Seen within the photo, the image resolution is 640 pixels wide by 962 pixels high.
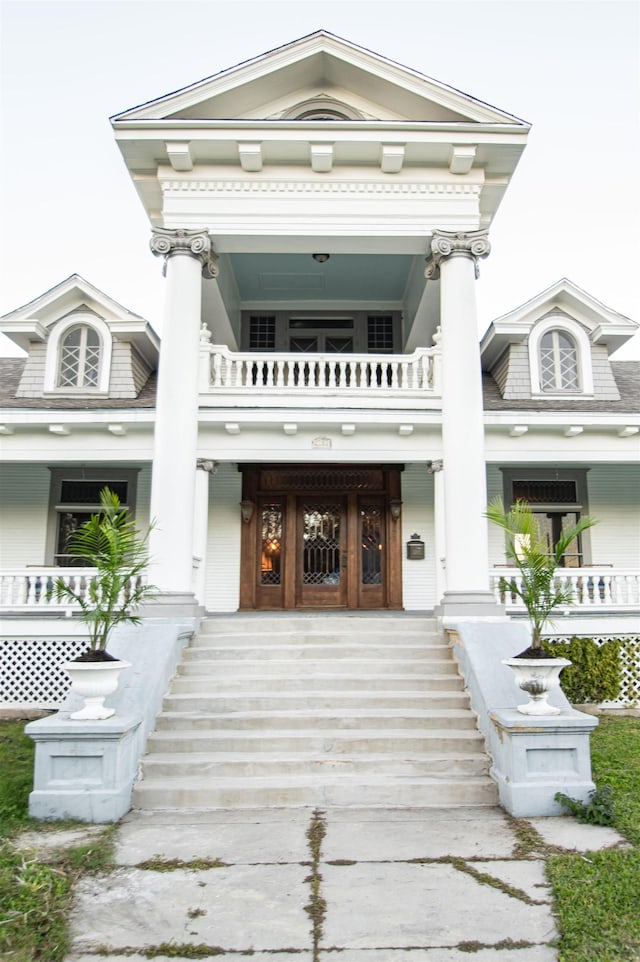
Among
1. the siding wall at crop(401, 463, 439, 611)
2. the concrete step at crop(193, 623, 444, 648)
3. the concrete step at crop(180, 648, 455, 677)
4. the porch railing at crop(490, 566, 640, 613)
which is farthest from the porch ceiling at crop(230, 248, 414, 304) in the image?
the concrete step at crop(180, 648, 455, 677)

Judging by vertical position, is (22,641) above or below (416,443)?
below

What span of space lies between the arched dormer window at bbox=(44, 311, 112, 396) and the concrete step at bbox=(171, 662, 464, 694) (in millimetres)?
6592

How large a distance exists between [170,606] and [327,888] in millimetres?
4935

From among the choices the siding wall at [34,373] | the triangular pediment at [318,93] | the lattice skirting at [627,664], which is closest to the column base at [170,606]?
the lattice skirting at [627,664]

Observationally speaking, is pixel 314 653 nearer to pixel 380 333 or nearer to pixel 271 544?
pixel 271 544

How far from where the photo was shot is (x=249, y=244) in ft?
33.2

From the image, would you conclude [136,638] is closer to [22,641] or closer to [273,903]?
[22,641]

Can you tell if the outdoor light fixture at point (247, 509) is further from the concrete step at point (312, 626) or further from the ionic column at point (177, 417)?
the concrete step at point (312, 626)

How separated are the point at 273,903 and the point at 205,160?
30.4 feet

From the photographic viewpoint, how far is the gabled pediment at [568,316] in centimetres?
1233

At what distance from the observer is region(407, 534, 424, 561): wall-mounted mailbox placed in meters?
12.4

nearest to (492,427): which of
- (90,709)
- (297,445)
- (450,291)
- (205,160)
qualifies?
(450,291)

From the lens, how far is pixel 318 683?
7426 millimetres

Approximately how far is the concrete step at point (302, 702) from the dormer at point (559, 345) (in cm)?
679
